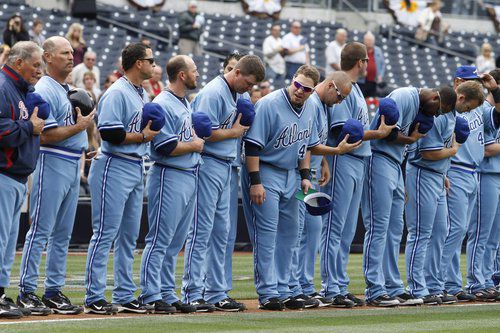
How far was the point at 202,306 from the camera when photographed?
886 cm

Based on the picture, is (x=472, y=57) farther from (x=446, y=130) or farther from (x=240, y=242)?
(x=446, y=130)

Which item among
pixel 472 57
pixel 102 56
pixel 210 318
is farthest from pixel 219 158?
pixel 472 57

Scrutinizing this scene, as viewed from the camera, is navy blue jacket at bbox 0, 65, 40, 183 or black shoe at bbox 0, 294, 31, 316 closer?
navy blue jacket at bbox 0, 65, 40, 183

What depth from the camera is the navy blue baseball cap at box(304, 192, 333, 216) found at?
9.06 metres

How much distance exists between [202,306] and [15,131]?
86.4 inches

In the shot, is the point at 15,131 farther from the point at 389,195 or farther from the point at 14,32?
the point at 14,32

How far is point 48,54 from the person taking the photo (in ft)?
27.2

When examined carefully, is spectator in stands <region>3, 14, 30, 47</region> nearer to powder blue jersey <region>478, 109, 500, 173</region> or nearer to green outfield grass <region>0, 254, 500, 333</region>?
green outfield grass <region>0, 254, 500, 333</region>

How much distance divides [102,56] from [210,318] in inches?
563

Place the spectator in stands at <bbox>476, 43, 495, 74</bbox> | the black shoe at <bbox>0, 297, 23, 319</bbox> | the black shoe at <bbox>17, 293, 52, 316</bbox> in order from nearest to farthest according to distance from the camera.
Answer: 1. the black shoe at <bbox>0, 297, 23, 319</bbox>
2. the black shoe at <bbox>17, 293, 52, 316</bbox>
3. the spectator in stands at <bbox>476, 43, 495, 74</bbox>

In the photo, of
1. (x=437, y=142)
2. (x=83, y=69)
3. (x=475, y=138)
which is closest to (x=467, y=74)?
(x=475, y=138)

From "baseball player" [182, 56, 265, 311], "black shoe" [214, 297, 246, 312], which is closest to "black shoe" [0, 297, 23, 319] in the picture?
"baseball player" [182, 56, 265, 311]

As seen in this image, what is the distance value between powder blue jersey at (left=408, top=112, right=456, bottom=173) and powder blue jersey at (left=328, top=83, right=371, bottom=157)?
0.62 m

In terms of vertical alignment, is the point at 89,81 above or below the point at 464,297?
above
